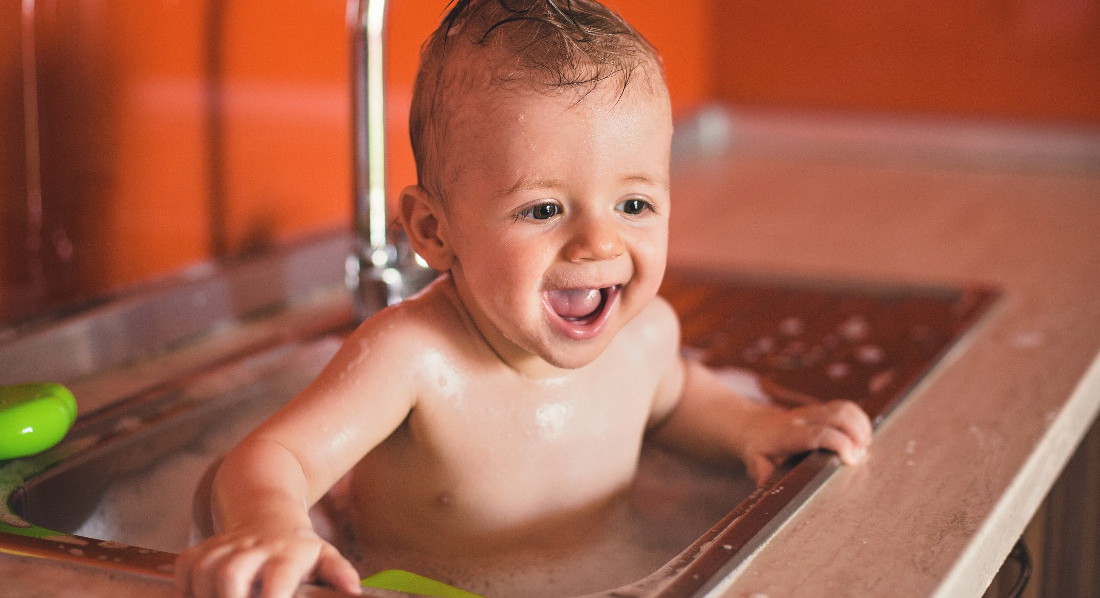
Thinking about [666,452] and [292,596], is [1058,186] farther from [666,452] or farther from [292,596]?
[292,596]

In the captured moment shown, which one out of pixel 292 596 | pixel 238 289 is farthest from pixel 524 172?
pixel 238 289

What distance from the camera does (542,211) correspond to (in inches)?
30.3

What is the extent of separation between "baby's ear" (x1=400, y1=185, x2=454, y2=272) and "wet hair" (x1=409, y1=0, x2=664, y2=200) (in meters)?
0.04

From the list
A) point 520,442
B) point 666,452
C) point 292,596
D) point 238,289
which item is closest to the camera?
point 292,596

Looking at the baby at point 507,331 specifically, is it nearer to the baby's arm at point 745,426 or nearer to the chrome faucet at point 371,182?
the baby's arm at point 745,426

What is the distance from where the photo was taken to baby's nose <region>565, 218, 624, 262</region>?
76 centimetres

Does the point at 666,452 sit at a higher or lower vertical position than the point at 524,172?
lower

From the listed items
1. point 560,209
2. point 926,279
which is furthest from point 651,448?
point 926,279

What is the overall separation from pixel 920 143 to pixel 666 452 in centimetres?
126

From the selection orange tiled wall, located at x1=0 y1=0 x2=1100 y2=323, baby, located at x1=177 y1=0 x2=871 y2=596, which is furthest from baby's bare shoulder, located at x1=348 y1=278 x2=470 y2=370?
orange tiled wall, located at x1=0 y1=0 x2=1100 y2=323

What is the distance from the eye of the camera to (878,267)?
1477 mm

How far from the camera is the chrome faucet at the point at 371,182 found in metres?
1.08

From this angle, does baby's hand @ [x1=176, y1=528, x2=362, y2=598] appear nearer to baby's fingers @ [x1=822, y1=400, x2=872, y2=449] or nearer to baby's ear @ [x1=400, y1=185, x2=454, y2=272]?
baby's ear @ [x1=400, y1=185, x2=454, y2=272]

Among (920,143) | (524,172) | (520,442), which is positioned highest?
(524,172)
